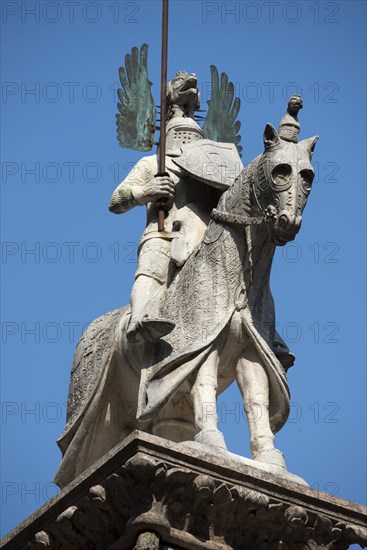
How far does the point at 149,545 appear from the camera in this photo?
18.0 m

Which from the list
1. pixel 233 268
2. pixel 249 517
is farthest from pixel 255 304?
pixel 249 517

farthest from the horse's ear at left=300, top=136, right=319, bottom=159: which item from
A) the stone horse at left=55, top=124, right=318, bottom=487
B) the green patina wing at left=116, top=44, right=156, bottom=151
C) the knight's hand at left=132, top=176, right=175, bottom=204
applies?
the green patina wing at left=116, top=44, right=156, bottom=151

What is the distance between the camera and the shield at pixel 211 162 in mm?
21281

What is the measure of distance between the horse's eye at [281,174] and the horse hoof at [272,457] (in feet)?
8.93

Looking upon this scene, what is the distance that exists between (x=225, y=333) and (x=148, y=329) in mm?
810

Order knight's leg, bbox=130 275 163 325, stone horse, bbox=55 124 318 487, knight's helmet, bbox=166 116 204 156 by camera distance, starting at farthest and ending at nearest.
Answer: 1. knight's helmet, bbox=166 116 204 156
2. knight's leg, bbox=130 275 163 325
3. stone horse, bbox=55 124 318 487

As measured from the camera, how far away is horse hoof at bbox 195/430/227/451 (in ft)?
62.6

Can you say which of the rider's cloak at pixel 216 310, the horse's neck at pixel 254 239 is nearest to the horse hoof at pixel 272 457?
the rider's cloak at pixel 216 310

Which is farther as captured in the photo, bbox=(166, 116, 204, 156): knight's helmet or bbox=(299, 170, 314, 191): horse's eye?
bbox=(166, 116, 204, 156): knight's helmet

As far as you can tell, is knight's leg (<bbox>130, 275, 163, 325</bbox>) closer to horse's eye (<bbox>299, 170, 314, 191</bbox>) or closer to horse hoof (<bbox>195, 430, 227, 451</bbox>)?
horse hoof (<bbox>195, 430, 227, 451</bbox>)

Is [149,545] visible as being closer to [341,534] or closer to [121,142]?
[341,534]

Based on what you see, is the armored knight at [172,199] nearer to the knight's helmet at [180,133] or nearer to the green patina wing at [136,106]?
the knight's helmet at [180,133]

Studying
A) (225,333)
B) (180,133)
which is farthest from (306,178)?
(180,133)

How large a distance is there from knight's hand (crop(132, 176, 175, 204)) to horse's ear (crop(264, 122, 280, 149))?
5.72ft
